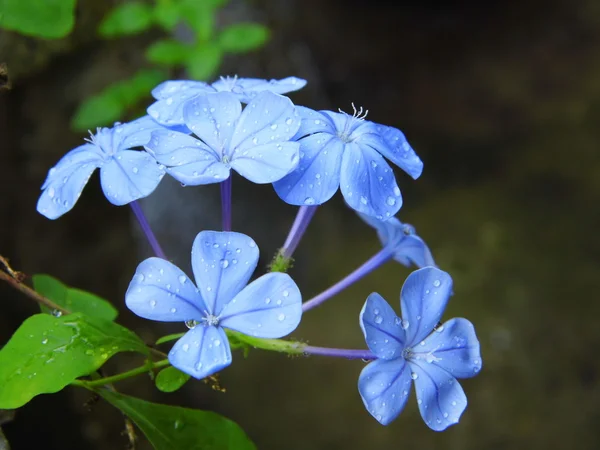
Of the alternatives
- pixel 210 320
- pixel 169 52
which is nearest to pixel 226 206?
pixel 210 320

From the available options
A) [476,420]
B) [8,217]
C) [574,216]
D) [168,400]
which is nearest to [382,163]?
[8,217]

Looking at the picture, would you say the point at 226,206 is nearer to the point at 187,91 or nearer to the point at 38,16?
the point at 187,91

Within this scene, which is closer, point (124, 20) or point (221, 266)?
point (221, 266)

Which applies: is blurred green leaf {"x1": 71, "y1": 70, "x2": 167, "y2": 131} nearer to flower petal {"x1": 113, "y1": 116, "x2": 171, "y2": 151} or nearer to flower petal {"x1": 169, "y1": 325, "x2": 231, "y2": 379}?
flower petal {"x1": 113, "y1": 116, "x2": 171, "y2": 151}

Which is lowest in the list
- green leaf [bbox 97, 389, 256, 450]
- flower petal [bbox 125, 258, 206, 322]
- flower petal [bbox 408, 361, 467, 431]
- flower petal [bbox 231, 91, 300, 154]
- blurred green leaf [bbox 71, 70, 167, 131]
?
green leaf [bbox 97, 389, 256, 450]

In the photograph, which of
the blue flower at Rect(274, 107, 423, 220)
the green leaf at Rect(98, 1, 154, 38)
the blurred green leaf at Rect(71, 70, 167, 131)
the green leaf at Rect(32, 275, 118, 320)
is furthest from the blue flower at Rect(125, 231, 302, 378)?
the green leaf at Rect(98, 1, 154, 38)

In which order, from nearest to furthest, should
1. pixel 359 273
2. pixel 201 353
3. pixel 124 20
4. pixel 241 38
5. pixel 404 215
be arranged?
pixel 201 353 < pixel 359 273 < pixel 124 20 < pixel 241 38 < pixel 404 215

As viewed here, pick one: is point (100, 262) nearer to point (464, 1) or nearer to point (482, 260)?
point (482, 260)

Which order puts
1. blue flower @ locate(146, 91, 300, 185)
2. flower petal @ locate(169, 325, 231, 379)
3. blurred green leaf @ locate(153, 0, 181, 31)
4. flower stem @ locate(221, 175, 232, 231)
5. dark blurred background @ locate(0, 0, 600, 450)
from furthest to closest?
blurred green leaf @ locate(153, 0, 181, 31), dark blurred background @ locate(0, 0, 600, 450), flower stem @ locate(221, 175, 232, 231), blue flower @ locate(146, 91, 300, 185), flower petal @ locate(169, 325, 231, 379)
